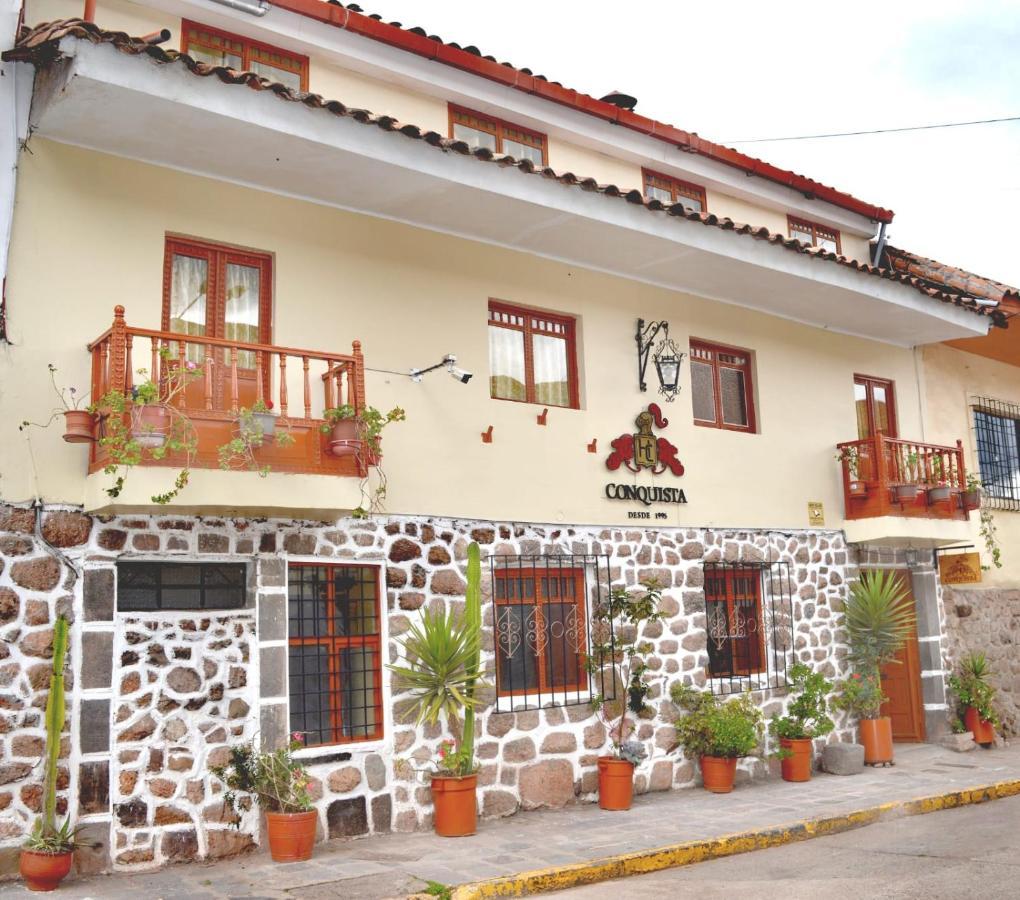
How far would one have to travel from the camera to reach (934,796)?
10859 mm

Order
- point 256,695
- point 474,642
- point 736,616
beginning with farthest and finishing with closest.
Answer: point 736,616, point 474,642, point 256,695

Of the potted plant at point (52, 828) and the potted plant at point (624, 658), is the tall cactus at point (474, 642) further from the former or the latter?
the potted plant at point (52, 828)

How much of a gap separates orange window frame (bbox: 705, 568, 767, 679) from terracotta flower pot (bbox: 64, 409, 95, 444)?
7274 mm

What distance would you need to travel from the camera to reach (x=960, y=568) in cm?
1470

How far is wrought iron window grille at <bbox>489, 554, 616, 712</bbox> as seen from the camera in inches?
419

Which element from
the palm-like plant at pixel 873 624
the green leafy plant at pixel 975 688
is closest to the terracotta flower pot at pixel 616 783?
the palm-like plant at pixel 873 624

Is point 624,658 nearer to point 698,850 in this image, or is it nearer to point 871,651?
point 698,850

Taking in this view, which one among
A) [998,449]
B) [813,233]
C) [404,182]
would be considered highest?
[813,233]

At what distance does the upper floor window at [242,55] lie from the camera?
33.4ft

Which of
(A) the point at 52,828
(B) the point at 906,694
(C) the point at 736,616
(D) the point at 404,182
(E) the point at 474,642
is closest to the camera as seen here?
(A) the point at 52,828

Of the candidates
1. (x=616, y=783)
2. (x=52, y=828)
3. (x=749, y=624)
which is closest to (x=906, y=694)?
(x=749, y=624)

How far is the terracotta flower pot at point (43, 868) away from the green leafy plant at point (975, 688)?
11579mm

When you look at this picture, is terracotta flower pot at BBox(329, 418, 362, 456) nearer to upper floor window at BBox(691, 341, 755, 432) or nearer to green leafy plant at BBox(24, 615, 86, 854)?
green leafy plant at BBox(24, 615, 86, 854)

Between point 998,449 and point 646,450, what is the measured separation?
7.73m
